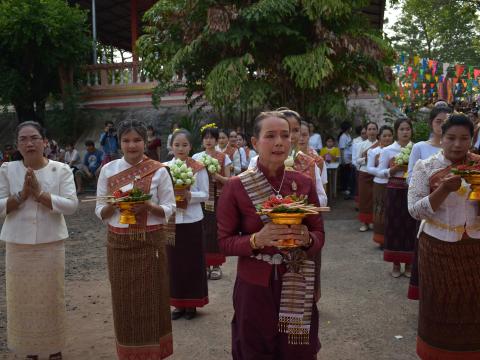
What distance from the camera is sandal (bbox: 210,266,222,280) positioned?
6.81m

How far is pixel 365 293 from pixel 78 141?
14.6 meters

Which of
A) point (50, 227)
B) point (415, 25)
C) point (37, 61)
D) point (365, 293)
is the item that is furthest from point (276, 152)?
point (415, 25)

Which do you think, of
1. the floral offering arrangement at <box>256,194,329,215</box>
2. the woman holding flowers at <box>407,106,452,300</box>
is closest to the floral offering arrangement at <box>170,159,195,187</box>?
the woman holding flowers at <box>407,106,452,300</box>

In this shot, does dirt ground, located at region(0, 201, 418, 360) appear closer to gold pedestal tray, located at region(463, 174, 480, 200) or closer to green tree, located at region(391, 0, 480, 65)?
gold pedestal tray, located at region(463, 174, 480, 200)

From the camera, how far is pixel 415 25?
41.9 meters

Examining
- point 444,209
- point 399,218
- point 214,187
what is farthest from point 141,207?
point 399,218

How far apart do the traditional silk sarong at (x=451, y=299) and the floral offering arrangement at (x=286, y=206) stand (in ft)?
4.75

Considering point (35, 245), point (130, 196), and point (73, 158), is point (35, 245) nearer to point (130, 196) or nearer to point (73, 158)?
point (130, 196)

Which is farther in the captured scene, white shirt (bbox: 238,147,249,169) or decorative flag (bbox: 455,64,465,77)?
decorative flag (bbox: 455,64,465,77)

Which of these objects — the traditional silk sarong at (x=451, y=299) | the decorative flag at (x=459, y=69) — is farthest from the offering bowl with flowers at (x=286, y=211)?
the decorative flag at (x=459, y=69)

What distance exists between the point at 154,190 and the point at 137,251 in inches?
19.4

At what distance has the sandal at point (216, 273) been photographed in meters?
6.81

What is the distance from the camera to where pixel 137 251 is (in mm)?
3959

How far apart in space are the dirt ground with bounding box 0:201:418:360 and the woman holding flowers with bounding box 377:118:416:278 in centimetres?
31
